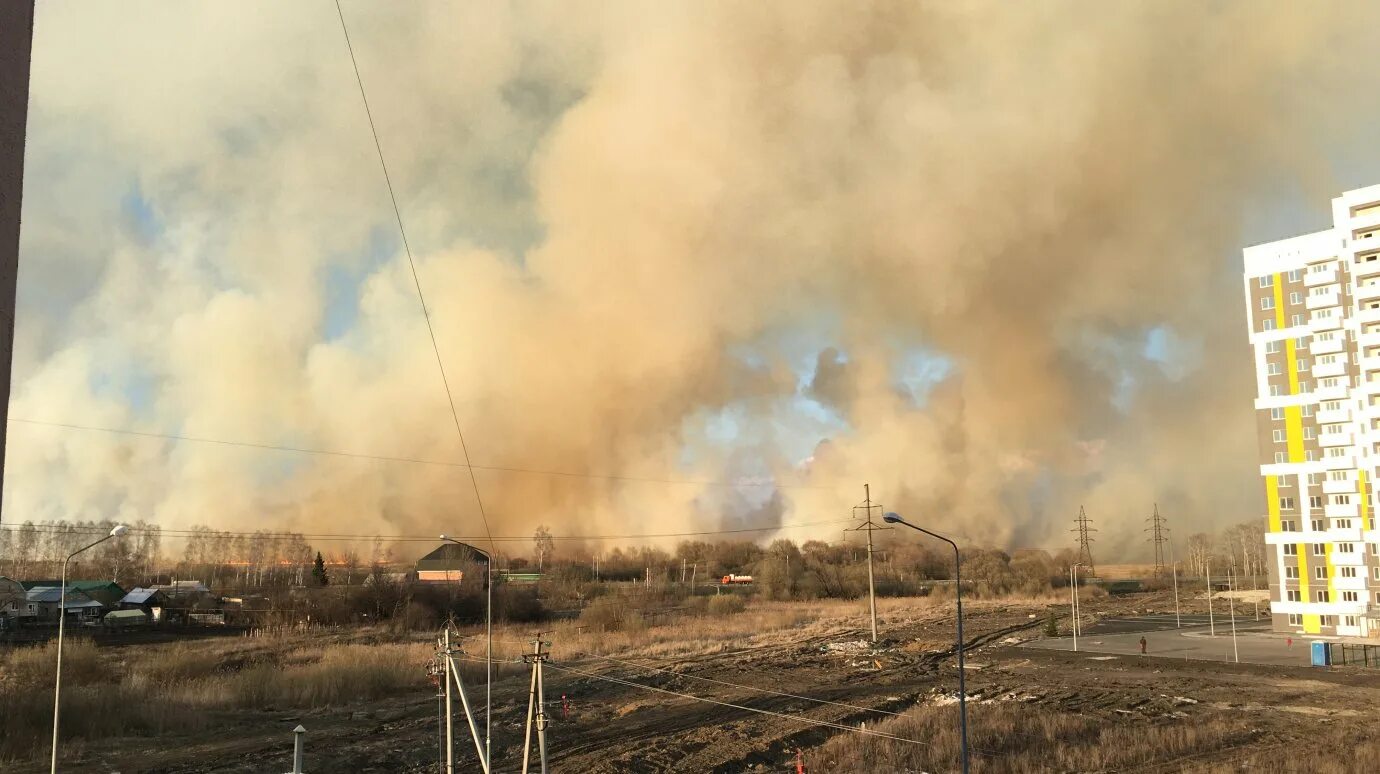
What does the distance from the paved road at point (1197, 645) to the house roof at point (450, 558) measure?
76211mm

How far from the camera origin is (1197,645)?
200 ft

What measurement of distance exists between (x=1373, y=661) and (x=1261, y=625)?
1041 inches

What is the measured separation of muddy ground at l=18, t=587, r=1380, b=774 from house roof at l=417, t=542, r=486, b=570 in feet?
227

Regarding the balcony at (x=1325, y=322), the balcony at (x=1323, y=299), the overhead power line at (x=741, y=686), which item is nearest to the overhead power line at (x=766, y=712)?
the overhead power line at (x=741, y=686)

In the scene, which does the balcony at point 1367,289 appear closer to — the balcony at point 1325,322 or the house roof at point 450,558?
the balcony at point 1325,322

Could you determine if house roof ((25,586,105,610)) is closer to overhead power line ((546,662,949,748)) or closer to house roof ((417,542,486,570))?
house roof ((417,542,486,570))

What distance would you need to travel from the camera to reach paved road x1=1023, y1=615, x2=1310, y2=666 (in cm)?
5453

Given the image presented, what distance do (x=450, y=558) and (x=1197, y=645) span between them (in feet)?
317

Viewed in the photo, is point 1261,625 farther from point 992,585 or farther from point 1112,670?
point 992,585

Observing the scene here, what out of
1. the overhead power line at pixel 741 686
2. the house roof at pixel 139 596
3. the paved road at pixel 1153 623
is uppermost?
the house roof at pixel 139 596

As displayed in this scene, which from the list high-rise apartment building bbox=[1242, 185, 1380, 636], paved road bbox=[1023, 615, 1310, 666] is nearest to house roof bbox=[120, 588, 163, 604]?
paved road bbox=[1023, 615, 1310, 666]

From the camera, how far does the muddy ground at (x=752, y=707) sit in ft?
99.9

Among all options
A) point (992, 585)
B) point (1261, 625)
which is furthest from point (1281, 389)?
point (992, 585)

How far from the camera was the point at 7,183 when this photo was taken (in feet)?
13.1
